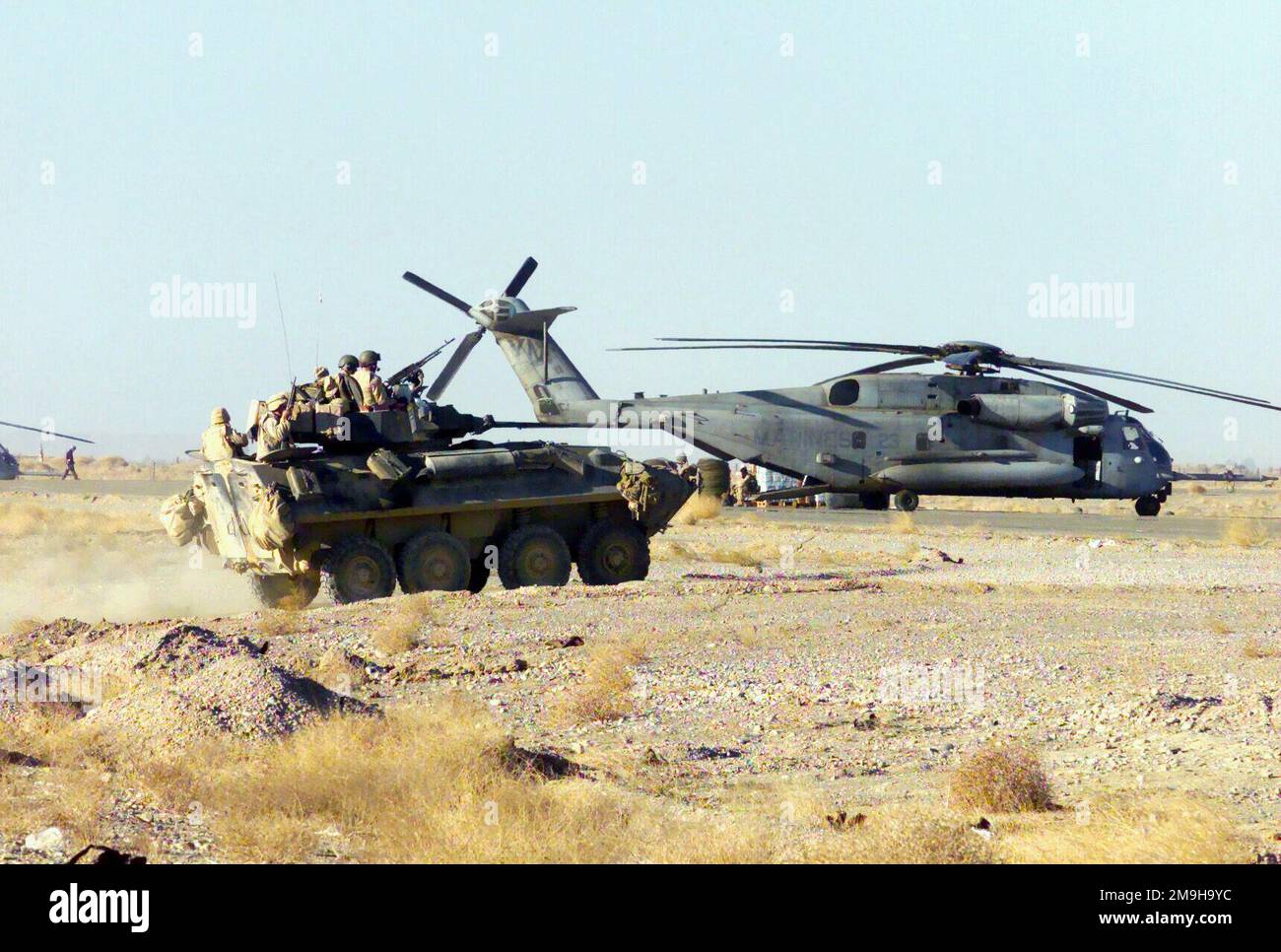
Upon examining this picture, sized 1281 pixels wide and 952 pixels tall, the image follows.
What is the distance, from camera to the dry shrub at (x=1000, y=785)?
9219 mm

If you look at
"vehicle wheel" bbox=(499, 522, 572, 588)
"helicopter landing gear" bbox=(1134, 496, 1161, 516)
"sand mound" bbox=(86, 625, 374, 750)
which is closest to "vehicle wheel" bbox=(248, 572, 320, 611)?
"vehicle wheel" bbox=(499, 522, 572, 588)

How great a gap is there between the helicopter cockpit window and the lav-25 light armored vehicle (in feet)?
18.9

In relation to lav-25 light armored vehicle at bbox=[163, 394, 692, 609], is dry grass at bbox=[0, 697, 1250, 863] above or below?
below

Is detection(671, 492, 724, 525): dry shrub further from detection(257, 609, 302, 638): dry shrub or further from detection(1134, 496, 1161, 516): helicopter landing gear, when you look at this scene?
detection(257, 609, 302, 638): dry shrub

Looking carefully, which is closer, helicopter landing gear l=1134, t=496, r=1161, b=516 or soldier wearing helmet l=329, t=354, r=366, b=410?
soldier wearing helmet l=329, t=354, r=366, b=410

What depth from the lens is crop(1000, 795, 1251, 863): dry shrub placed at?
7656 mm

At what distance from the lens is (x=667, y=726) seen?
1212 cm

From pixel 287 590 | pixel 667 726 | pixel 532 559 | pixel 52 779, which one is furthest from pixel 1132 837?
pixel 287 590

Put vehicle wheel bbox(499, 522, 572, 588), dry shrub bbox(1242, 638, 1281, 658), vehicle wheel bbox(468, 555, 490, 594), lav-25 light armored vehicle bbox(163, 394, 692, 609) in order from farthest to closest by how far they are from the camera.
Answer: vehicle wheel bbox(468, 555, 490, 594) < vehicle wheel bbox(499, 522, 572, 588) < lav-25 light armored vehicle bbox(163, 394, 692, 609) < dry shrub bbox(1242, 638, 1281, 658)

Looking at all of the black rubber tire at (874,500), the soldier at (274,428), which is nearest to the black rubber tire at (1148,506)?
the black rubber tire at (874,500)

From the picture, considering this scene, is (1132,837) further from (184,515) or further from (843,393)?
(843,393)

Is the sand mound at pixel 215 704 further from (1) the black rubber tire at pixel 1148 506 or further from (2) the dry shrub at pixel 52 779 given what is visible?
(1) the black rubber tire at pixel 1148 506

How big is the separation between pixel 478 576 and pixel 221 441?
3.85m
